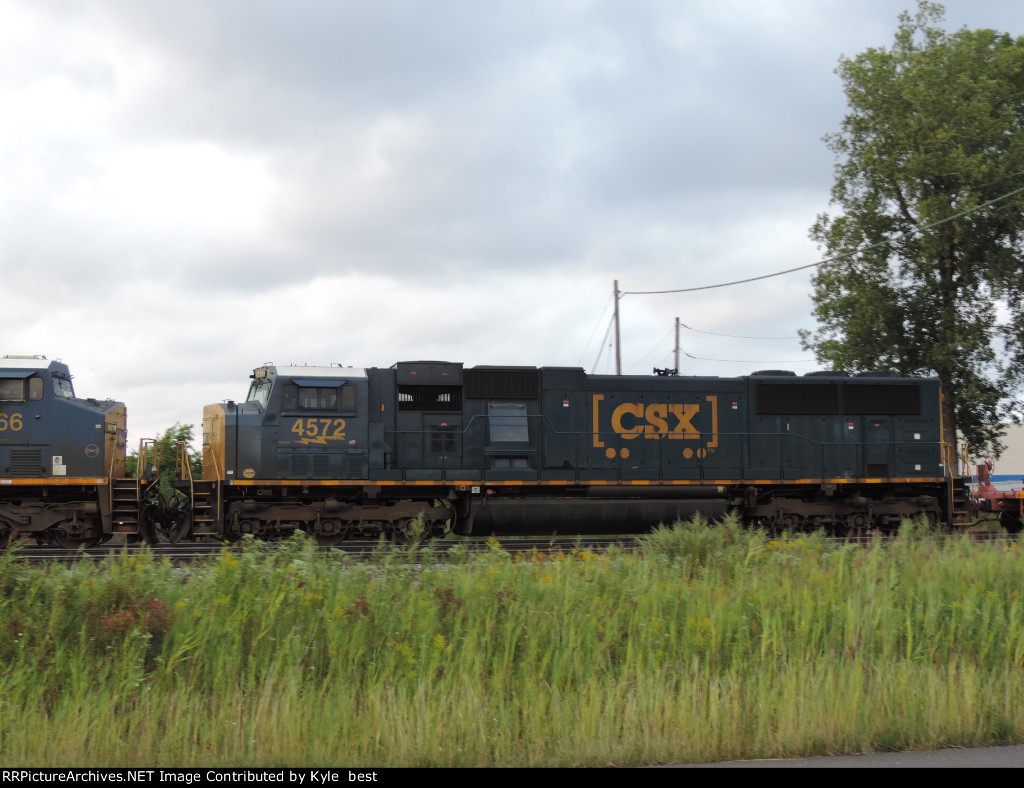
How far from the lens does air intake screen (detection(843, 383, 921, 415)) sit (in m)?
18.0

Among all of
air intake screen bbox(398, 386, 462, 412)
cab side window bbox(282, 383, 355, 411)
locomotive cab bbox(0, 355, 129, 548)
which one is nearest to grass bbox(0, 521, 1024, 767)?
cab side window bbox(282, 383, 355, 411)

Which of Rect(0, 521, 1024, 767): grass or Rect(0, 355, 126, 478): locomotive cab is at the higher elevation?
Rect(0, 355, 126, 478): locomotive cab

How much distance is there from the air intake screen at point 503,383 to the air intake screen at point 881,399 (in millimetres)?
6715

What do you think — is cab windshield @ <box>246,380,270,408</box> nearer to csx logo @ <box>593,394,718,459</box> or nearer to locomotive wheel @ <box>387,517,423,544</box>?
locomotive wheel @ <box>387,517,423,544</box>

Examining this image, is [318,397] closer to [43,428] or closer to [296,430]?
[296,430]

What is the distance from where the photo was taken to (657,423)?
17.2m

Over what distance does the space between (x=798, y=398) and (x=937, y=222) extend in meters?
10.2

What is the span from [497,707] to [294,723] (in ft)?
4.03

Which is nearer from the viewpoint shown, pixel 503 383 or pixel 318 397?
pixel 318 397

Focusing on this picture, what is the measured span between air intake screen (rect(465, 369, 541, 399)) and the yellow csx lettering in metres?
1.74

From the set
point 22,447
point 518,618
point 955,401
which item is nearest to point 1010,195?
point 955,401

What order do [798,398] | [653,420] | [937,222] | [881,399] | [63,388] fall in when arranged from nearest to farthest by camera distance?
1. [63,388]
2. [653,420]
3. [798,398]
4. [881,399]
5. [937,222]

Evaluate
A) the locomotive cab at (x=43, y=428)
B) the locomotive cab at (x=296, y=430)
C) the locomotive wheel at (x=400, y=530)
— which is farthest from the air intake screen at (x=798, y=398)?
the locomotive cab at (x=43, y=428)

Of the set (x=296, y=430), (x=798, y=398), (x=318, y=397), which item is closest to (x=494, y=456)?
(x=318, y=397)
